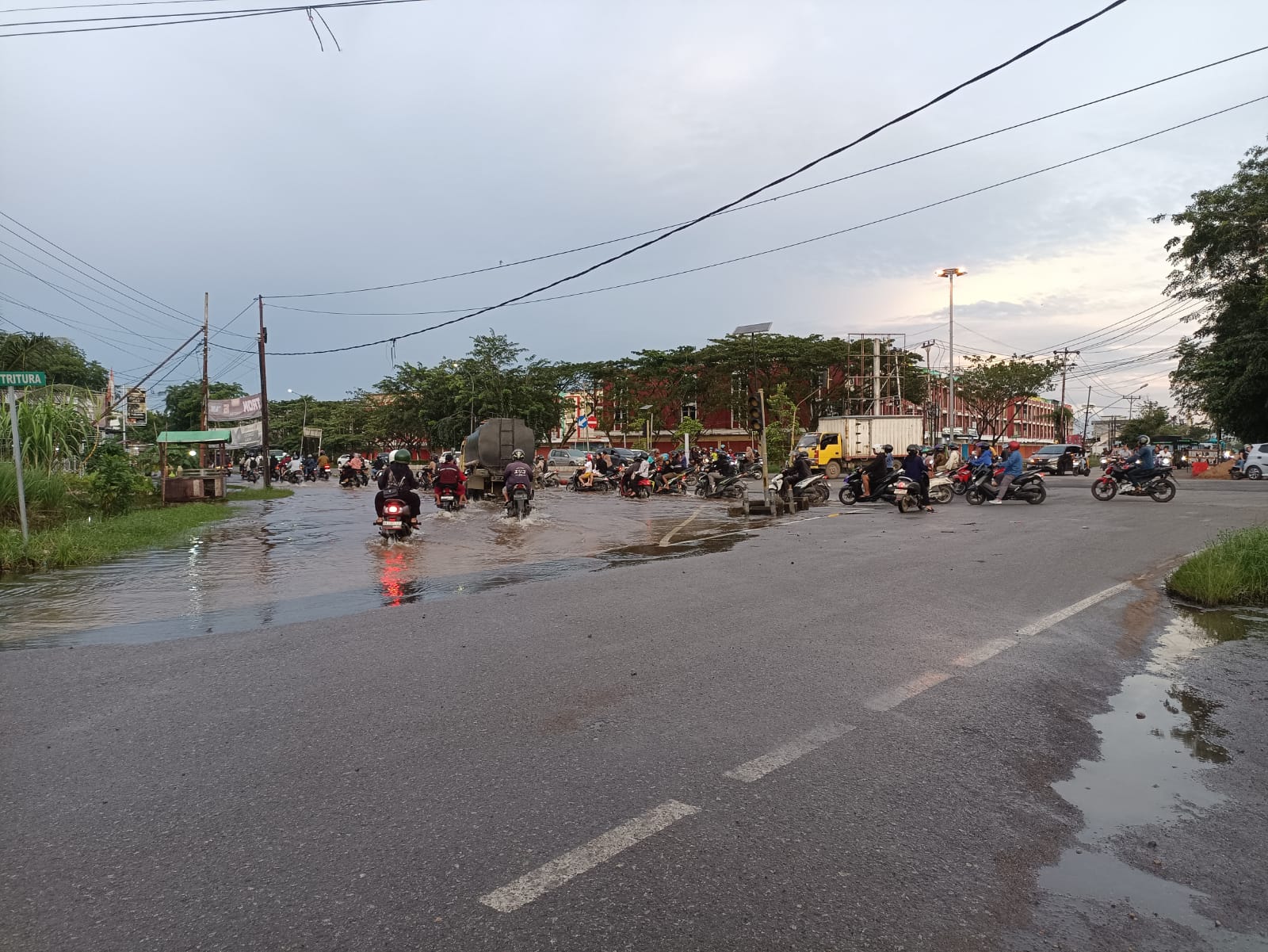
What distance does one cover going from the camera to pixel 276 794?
342 cm

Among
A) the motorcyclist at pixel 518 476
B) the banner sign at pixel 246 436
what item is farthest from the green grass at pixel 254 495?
the banner sign at pixel 246 436

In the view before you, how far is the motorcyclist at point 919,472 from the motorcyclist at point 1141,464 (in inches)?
220

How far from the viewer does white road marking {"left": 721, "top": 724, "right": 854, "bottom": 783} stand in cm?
361

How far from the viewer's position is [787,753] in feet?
12.7

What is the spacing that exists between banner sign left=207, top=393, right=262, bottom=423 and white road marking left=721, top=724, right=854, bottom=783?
2049 inches

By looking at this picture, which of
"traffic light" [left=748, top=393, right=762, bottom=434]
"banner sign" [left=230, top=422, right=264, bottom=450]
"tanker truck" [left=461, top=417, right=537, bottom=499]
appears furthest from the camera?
"banner sign" [left=230, top=422, right=264, bottom=450]

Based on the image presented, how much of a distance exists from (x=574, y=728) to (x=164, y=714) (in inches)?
92.7

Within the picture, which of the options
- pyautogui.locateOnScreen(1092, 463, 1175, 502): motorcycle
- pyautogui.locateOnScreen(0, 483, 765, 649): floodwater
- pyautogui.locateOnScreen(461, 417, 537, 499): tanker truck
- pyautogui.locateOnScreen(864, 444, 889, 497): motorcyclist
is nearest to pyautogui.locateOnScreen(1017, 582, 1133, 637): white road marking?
pyautogui.locateOnScreen(0, 483, 765, 649): floodwater

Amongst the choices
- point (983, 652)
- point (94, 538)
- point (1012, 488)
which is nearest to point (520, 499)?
point (94, 538)

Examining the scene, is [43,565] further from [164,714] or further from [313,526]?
[164,714]

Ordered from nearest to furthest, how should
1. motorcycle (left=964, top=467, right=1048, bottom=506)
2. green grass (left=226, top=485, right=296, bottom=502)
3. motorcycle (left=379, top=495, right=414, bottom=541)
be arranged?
motorcycle (left=379, top=495, right=414, bottom=541) < motorcycle (left=964, top=467, right=1048, bottom=506) < green grass (left=226, top=485, right=296, bottom=502)

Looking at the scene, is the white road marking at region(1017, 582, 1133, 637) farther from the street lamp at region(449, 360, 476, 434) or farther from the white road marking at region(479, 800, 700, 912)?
the street lamp at region(449, 360, 476, 434)

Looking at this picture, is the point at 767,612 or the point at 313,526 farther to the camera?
the point at 313,526

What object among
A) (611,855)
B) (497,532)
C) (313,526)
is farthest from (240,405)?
(611,855)
